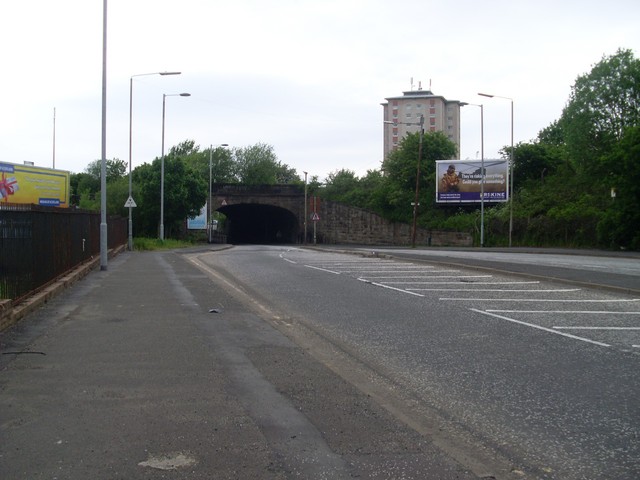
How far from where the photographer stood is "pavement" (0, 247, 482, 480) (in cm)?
448

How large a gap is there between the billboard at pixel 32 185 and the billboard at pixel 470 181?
32.0 metres

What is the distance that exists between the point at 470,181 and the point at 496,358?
53621mm

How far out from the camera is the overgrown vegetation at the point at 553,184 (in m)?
37.7

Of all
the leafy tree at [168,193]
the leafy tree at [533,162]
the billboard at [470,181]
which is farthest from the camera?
the leafy tree at [533,162]

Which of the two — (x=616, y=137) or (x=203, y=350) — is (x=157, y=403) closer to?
(x=203, y=350)

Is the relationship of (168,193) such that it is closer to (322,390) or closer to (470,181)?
(470,181)

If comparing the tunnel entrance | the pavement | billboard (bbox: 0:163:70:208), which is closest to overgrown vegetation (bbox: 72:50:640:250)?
billboard (bbox: 0:163:70:208)

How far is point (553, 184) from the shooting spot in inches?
2169

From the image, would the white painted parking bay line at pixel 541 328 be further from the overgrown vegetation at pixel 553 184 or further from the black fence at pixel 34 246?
the overgrown vegetation at pixel 553 184

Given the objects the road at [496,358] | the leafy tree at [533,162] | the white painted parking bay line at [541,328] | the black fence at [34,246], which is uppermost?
the leafy tree at [533,162]

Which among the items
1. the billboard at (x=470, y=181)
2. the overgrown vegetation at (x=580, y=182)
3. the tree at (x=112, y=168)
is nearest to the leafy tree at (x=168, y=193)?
the billboard at (x=470, y=181)

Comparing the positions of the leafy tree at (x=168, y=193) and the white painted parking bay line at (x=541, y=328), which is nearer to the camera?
the white painted parking bay line at (x=541, y=328)

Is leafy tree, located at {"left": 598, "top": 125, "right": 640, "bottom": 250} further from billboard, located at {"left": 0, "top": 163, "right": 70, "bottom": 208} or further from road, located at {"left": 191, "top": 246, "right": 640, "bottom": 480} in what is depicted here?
billboard, located at {"left": 0, "top": 163, "right": 70, "bottom": 208}

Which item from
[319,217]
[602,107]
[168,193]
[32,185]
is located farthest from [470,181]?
[32,185]
